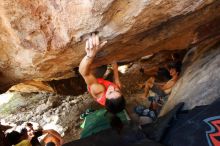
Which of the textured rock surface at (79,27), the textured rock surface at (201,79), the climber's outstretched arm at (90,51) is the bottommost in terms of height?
the textured rock surface at (201,79)

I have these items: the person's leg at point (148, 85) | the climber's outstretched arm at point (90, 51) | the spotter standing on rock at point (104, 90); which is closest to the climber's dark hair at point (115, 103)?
the spotter standing on rock at point (104, 90)

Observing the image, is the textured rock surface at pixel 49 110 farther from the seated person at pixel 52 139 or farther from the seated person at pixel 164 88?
the seated person at pixel 164 88

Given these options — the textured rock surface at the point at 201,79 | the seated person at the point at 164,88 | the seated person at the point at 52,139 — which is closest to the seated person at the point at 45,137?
the seated person at the point at 52,139

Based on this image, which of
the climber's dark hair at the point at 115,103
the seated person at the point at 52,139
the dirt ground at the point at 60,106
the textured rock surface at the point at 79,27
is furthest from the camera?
the dirt ground at the point at 60,106

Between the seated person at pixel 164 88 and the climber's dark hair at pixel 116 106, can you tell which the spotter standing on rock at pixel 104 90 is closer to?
the climber's dark hair at pixel 116 106

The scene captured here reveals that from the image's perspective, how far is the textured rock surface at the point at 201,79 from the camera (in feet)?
10.5

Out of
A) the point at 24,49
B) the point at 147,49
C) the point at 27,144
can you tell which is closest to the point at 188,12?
the point at 147,49

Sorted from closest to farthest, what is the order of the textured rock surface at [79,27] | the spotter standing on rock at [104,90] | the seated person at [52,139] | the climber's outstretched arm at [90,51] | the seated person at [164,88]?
the textured rock surface at [79,27]
the climber's outstretched arm at [90,51]
the spotter standing on rock at [104,90]
the seated person at [52,139]
the seated person at [164,88]

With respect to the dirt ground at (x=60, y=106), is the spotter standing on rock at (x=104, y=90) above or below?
below

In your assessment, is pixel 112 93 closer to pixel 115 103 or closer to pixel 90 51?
pixel 115 103

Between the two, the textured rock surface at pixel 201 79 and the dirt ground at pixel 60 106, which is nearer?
the textured rock surface at pixel 201 79

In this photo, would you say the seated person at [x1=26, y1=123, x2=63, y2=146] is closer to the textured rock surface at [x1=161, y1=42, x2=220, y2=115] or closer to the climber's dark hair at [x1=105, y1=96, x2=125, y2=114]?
the climber's dark hair at [x1=105, y1=96, x2=125, y2=114]

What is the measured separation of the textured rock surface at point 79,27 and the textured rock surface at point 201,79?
580 mm

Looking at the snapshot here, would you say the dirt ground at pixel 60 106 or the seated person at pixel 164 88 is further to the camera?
the dirt ground at pixel 60 106
